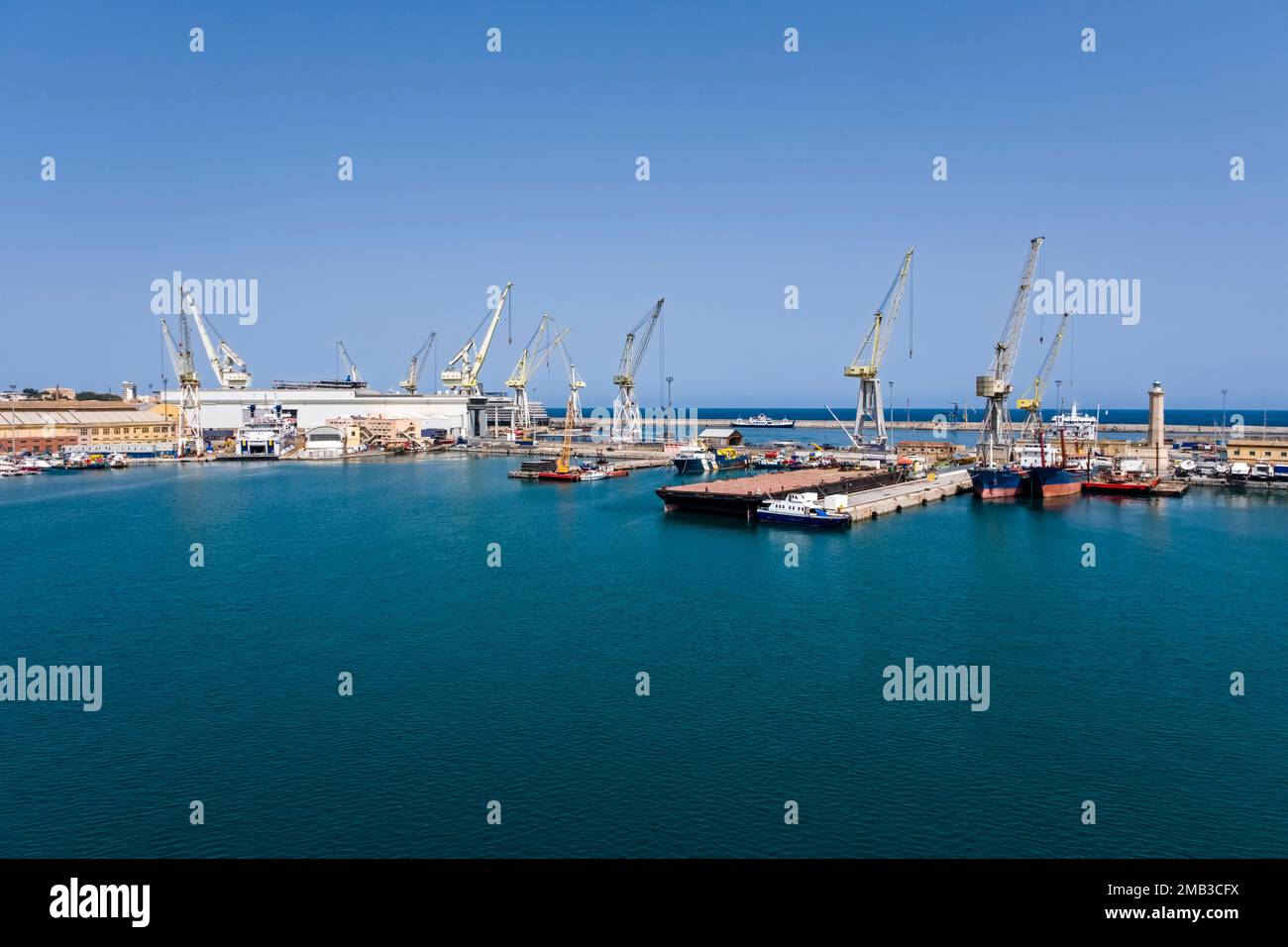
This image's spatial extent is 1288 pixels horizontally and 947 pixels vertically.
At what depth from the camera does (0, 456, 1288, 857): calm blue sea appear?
927 cm

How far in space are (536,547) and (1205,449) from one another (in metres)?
51.1

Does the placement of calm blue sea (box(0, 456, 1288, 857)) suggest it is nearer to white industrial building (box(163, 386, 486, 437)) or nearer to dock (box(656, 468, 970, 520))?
dock (box(656, 468, 970, 520))

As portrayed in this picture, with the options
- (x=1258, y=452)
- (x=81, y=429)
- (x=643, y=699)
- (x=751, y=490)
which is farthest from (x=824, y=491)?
(x=81, y=429)

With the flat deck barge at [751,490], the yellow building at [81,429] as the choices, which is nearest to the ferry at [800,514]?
the flat deck barge at [751,490]

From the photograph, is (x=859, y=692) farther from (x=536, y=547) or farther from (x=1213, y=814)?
(x=536, y=547)

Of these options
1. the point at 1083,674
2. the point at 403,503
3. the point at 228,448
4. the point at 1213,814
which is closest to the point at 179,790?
the point at 1213,814

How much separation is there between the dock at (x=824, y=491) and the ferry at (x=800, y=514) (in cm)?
65

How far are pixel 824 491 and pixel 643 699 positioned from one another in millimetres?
22267

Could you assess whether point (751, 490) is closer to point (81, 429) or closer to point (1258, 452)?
point (1258, 452)

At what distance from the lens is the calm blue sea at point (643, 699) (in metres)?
9.27

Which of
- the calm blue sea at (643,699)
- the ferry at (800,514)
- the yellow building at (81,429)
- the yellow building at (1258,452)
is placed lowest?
the calm blue sea at (643,699)

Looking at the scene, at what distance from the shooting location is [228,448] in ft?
206

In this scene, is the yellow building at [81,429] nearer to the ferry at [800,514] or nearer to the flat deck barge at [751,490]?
the flat deck barge at [751,490]
